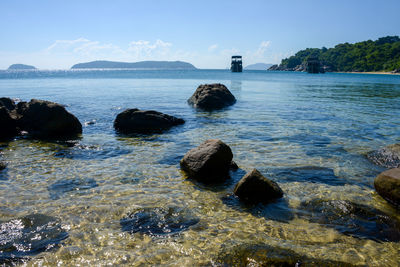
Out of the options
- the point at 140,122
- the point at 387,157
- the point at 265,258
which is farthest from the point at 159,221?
the point at 140,122

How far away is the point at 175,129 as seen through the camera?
610 inches

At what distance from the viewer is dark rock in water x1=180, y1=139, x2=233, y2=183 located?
8.21 metres

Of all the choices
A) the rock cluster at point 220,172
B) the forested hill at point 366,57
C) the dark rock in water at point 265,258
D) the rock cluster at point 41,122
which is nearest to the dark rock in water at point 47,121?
the rock cluster at point 41,122

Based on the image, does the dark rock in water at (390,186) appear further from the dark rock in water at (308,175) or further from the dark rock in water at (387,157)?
the dark rock in water at (387,157)

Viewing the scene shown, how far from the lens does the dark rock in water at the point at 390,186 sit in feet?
21.3

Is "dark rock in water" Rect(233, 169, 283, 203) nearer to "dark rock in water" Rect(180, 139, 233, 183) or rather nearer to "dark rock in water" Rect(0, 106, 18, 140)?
"dark rock in water" Rect(180, 139, 233, 183)

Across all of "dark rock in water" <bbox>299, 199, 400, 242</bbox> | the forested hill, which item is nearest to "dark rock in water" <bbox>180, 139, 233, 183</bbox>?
"dark rock in water" <bbox>299, 199, 400, 242</bbox>

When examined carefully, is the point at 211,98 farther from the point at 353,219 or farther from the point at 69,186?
the point at 353,219

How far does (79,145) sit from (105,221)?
7255mm

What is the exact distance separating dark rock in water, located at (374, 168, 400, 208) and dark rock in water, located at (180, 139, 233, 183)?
4175 millimetres

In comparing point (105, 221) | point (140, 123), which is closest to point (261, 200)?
point (105, 221)

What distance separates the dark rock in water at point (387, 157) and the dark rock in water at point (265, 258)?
253 inches

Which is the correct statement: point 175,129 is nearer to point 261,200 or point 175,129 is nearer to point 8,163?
point 8,163

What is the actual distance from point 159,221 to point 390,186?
578cm
